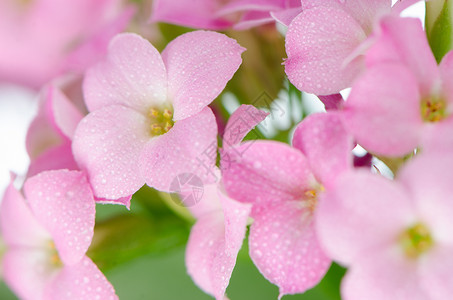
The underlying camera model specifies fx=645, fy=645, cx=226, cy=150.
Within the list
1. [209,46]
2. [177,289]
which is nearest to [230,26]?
[209,46]

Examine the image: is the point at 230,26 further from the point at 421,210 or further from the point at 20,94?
the point at 20,94

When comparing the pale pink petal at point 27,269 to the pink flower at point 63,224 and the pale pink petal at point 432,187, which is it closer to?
the pink flower at point 63,224

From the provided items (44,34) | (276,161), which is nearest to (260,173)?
(276,161)

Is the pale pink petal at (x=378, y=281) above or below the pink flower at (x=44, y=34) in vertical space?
above

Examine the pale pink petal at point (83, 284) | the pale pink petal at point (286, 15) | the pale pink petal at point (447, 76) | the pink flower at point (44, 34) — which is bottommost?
the pink flower at point (44, 34)

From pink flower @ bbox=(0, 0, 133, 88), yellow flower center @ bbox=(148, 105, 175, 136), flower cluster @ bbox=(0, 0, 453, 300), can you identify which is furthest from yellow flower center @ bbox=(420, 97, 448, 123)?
pink flower @ bbox=(0, 0, 133, 88)

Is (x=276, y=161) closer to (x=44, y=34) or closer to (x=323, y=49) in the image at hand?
(x=323, y=49)

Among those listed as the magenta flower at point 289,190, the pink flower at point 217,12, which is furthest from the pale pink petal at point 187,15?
the magenta flower at point 289,190
